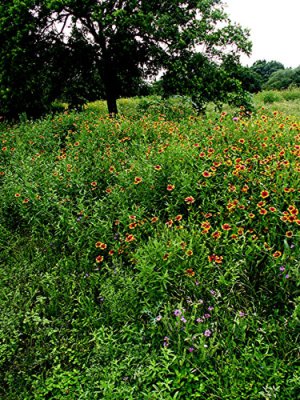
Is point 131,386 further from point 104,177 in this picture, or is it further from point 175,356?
point 104,177

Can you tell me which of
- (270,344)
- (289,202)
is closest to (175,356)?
(270,344)

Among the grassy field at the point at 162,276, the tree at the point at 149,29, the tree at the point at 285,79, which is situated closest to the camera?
the grassy field at the point at 162,276

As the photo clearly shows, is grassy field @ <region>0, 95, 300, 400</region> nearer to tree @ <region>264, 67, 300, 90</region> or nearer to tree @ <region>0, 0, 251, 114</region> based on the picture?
tree @ <region>0, 0, 251, 114</region>

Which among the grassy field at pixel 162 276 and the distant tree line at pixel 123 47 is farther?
the distant tree line at pixel 123 47

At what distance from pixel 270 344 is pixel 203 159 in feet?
8.00

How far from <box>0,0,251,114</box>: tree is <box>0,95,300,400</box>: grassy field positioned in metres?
6.25

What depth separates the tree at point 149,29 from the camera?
33.4 feet

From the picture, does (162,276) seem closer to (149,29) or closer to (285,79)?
(149,29)

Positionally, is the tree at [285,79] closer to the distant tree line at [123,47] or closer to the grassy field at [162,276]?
the distant tree line at [123,47]

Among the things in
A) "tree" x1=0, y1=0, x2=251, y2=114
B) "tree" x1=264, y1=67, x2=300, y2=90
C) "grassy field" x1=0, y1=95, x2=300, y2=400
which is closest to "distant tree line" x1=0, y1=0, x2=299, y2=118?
"tree" x1=0, y1=0, x2=251, y2=114

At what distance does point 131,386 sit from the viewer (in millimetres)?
2545

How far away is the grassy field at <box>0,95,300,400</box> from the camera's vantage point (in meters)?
2.51

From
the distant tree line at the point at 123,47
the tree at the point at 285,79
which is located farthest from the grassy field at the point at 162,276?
the tree at the point at 285,79

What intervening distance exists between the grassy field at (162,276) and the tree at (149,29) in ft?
20.5
